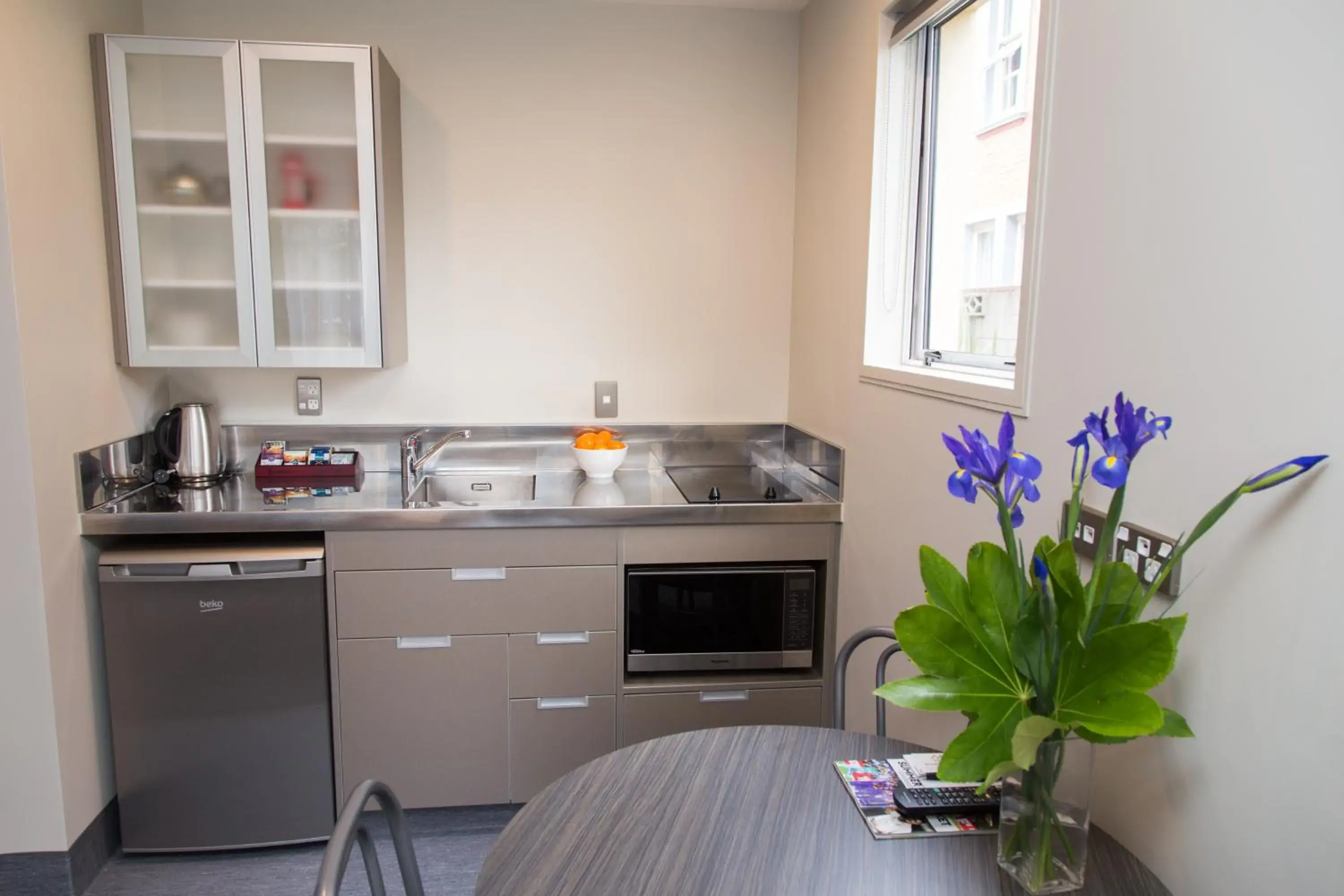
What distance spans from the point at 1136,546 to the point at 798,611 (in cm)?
141

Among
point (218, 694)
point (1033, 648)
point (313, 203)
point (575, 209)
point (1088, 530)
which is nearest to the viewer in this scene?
point (1033, 648)

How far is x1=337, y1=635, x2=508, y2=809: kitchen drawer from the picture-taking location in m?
2.32

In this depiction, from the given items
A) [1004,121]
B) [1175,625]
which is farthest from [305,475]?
[1175,625]

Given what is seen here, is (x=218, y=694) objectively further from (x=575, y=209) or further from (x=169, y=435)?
(x=575, y=209)

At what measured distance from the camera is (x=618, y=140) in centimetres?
285

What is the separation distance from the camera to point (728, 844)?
1.12 m

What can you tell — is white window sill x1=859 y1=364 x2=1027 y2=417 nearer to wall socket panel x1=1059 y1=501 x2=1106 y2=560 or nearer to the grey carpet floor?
wall socket panel x1=1059 y1=501 x2=1106 y2=560

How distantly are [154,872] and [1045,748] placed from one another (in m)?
2.33

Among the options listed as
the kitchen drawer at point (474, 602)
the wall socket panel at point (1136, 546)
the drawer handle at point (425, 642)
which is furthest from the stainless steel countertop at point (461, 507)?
the wall socket panel at point (1136, 546)

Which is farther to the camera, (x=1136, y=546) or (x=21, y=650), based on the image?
(x=21, y=650)

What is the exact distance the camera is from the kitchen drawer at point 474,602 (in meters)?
2.30

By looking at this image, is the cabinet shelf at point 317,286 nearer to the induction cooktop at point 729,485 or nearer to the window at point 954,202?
the induction cooktop at point 729,485

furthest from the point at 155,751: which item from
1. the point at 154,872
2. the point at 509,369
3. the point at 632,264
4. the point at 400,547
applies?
the point at 632,264

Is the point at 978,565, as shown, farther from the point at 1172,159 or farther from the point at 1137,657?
the point at 1172,159
